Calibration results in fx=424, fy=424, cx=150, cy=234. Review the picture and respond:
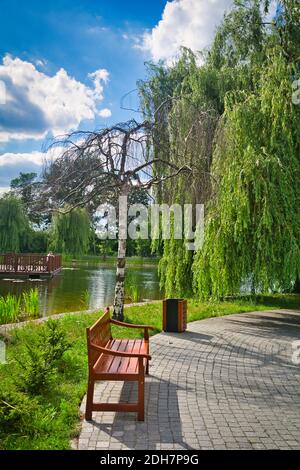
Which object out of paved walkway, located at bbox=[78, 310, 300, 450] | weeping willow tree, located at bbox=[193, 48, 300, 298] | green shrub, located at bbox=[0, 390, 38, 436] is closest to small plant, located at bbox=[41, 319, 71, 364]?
paved walkway, located at bbox=[78, 310, 300, 450]

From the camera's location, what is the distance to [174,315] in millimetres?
8844

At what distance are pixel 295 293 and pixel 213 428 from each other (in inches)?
524

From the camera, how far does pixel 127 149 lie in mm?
9336

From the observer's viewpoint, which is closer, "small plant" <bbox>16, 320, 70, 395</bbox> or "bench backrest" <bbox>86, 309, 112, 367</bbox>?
"bench backrest" <bbox>86, 309, 112, 367</bbox>

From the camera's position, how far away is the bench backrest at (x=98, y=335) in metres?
4.30

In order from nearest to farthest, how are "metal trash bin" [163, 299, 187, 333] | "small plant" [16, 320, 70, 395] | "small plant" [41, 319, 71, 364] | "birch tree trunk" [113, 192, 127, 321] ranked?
1. "small plant" [16, 320, 70, 395]
2. "small plant" [41, 319, 71, 364]
3. "metal trash bin" [163, 299, 187, 333]
4. "birch tree trunk" [113, 192, 127, 321]

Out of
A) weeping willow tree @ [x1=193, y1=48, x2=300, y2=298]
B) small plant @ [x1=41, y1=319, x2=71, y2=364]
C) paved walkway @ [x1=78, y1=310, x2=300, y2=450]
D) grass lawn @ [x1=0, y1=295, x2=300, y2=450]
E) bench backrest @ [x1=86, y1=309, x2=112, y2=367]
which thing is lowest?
paved walkway @ [x1=78, y1=310, x2=300, y2=450]

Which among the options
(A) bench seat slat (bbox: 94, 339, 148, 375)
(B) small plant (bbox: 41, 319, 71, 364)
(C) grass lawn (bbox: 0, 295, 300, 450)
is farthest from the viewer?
(B) small plant (bbox: 41, 319, 71, 364)

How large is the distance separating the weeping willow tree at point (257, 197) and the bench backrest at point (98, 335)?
401cm

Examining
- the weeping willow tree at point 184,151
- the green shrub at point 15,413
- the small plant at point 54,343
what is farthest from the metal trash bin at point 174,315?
the green shrub at point 15,413

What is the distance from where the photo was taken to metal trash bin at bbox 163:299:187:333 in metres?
8.72

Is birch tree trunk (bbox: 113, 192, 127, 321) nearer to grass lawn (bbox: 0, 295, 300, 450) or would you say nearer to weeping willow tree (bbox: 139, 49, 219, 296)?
grass lawn (bbox: 0, 295, 300, 450)

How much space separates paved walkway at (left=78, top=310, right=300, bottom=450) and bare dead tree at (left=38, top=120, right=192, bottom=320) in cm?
293
